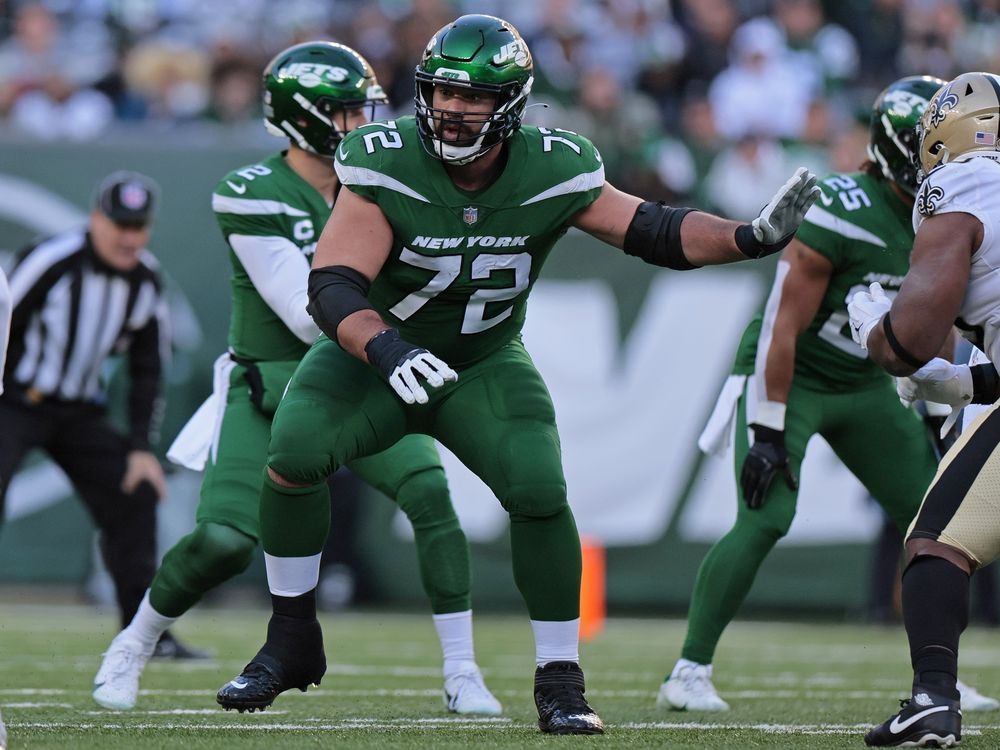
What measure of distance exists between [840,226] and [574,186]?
1.26 m

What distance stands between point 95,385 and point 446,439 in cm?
313

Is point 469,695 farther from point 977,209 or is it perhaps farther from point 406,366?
point 977,209

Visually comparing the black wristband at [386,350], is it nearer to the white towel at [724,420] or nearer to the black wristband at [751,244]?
the black wristband at [751,244]

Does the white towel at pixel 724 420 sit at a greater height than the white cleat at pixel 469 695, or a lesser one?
greater

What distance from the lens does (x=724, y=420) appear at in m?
5.46

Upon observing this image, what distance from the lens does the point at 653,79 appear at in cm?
1176

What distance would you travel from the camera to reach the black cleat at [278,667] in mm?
4215

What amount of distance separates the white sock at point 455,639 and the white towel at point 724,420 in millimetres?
988

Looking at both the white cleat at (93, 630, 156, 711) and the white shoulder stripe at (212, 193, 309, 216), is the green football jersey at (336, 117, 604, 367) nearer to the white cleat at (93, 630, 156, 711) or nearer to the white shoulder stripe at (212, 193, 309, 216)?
the white shoulder stripe at (212, 193, 309, 216)

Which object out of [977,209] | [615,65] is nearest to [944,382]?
[977,209]

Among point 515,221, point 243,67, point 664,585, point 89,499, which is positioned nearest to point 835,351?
point 515,221

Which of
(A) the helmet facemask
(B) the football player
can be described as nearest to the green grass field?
(B) the football player

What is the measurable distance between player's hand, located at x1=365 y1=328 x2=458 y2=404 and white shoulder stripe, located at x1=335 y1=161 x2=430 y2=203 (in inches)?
15.7

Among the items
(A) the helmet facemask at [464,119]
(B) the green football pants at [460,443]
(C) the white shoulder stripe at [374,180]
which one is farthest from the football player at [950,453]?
(C) the white shoulder stripe at [374,180]
